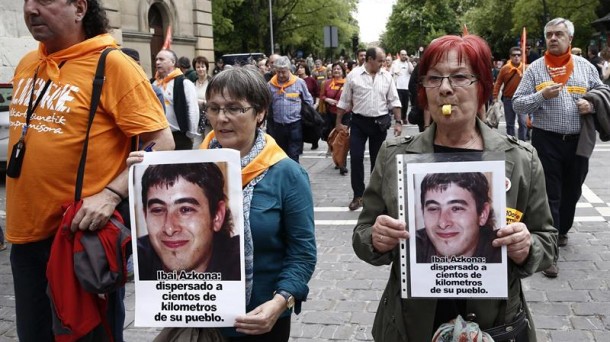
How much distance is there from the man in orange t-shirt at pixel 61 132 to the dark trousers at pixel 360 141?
5.65 m

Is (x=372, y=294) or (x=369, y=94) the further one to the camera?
(x=369, y=94)

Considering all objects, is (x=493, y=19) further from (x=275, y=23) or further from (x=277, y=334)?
(x=277, y=334)

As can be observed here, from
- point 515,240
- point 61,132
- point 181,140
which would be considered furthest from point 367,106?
point 515,240

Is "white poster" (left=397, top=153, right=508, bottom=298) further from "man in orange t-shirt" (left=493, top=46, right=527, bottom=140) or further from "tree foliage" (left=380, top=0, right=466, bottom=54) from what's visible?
"tree foliage" (left=380, top=0, right=466, bottom=54)

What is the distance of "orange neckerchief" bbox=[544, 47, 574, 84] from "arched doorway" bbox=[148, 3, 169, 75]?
55.9 ft

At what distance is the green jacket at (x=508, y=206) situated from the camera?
6.98 feet

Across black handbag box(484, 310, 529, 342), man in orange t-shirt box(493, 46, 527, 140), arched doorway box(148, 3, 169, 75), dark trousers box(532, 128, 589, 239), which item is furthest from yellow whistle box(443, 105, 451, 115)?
arched doorway box(148, 3, 169, 75)

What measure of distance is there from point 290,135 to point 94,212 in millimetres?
7487

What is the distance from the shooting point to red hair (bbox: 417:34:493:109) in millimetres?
2172

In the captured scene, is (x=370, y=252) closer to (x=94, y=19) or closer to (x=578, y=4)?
(x=94, y=19)

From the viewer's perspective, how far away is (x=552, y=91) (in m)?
5.18

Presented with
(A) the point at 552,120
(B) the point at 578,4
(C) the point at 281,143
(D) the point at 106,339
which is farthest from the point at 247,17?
(D) the point at 106,339

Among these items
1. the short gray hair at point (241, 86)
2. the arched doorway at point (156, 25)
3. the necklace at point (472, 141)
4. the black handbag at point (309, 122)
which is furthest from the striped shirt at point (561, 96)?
the arched doorway at point (156, 25)

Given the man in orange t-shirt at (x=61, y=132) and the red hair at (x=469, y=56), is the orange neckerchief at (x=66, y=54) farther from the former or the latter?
the red hair at (x=469, y=56)
